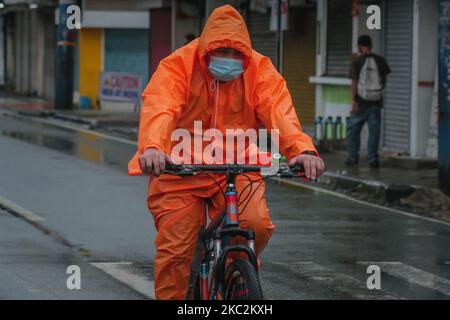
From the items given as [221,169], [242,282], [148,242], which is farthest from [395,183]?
[242,282]

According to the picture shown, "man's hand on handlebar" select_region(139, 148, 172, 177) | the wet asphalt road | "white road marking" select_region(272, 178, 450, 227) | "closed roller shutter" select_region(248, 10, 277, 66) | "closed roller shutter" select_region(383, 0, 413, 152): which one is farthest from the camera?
"closed roller shutter" select_region(248, 10, 277, 66)

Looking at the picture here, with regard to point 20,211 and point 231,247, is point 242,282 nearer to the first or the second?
point 231,247

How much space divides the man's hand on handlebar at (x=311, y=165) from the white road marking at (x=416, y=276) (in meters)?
2.97

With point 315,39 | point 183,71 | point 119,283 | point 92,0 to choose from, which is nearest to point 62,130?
point 315,39

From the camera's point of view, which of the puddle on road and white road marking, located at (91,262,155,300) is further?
the puddle on road

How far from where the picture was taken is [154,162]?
639cm

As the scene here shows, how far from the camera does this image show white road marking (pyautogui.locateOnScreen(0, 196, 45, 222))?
42.0ft

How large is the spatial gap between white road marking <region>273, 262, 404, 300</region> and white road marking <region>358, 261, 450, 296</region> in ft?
1.39

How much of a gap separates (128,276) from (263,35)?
17.0 metres

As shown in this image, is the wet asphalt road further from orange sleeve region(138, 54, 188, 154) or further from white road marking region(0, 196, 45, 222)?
orange sleeve region(138, 54, 188, 154)

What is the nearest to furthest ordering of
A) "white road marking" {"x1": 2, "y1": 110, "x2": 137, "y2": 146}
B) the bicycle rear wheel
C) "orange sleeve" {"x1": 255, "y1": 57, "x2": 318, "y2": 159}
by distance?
the bicycle rear wheel
"orange sleeve" {"x1": 255, "y1": 57, "x2": 318, "y2": 159}
"white road marking" {"x1": 2, "y1": 110, "x2": 137, "y2": 146}

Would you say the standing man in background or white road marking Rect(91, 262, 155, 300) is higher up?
the standing man in background

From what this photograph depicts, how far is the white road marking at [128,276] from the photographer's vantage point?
9127 millimetres

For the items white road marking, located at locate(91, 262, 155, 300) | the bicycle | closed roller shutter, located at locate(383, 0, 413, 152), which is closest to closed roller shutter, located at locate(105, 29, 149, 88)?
closed roller shutter, located at locate(383, 0, 413, 152)
